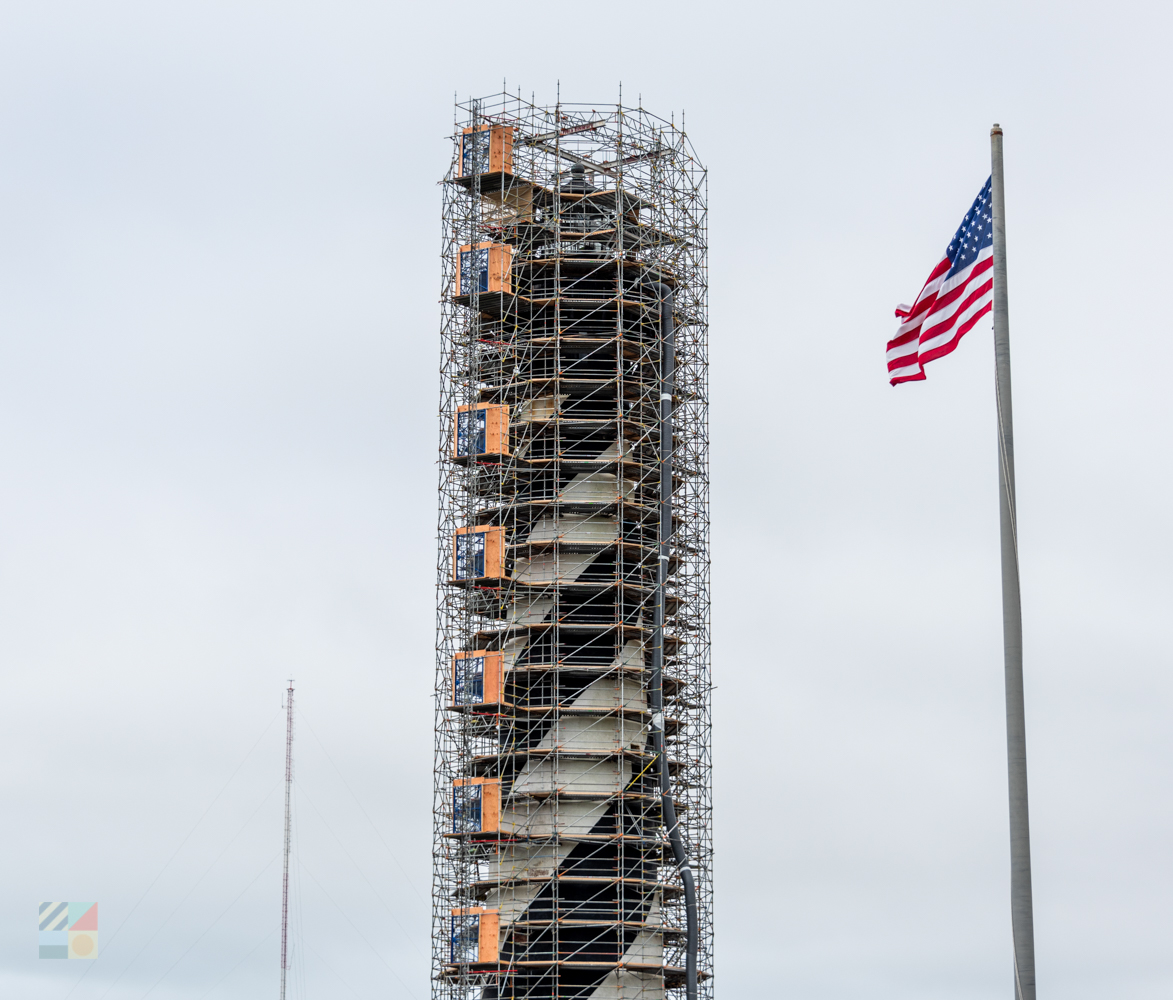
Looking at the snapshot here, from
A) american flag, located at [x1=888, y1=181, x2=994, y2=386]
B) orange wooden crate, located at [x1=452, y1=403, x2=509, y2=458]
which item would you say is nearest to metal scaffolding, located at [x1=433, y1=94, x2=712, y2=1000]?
orange wooden crate, located at [x1=452, y1=403, x2=509, y2=458]

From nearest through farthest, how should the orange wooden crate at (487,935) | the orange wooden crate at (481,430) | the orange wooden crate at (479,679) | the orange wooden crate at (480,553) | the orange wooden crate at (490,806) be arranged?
the orange wooden crate at (487,935)
the orange wooden crate at (490,806)
the orange wooden crate at (479,679)
the orange wooden crate at (480,553)
the orange wooden crate at (481,430)

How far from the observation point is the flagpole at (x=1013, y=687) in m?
41.8

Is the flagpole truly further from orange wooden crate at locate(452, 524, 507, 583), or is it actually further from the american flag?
orange wooden crate at locate(452, 524, 507, 583)

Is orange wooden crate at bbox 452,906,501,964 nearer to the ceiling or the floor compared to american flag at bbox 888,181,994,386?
nearer to the floor

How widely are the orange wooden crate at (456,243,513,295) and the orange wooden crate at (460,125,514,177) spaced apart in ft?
9.14

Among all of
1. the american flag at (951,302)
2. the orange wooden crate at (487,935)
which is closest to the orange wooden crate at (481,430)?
the orange wooden crate at (487,935)

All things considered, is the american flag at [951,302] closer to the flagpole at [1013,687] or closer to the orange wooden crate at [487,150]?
the flagpole at [1013,687]

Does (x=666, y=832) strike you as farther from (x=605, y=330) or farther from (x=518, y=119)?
(x=518, y=119)

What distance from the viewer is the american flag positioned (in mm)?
46531

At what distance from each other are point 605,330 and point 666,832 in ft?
54.7

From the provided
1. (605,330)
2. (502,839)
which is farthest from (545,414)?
(502,839)

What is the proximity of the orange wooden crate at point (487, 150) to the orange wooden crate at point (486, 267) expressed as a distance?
110 inches

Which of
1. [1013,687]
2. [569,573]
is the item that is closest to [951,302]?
[1013,687]

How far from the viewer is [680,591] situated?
77.2m
